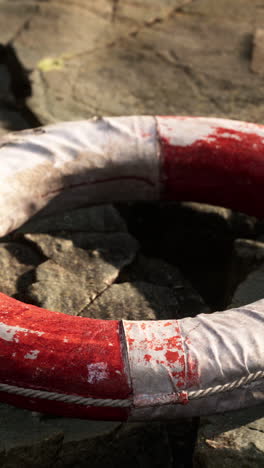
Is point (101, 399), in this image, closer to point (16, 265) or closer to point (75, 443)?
point (75, 443)

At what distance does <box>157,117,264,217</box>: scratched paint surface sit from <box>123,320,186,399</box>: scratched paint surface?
664 millimetres

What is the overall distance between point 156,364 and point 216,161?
749mm

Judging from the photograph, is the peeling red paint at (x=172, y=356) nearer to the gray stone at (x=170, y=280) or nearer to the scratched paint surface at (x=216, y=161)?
the gray stone at (x=170, y=280)

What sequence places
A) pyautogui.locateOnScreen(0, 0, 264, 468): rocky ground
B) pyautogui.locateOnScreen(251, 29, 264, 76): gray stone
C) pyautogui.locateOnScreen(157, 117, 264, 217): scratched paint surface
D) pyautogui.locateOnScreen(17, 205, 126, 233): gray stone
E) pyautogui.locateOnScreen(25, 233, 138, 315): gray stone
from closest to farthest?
1. pyautogui.locateOnScreen(0, 0, 264, 468): rocky ground
2. pyautogui.locateOnScreen(25, 233, 138, 315): gray stone
3. pyautogui.locateOnScreen(157, 117, 264, 217): scratched paint surface
4. pyautogui.locateOnScreen(17, 205, 126, 233): gray stone
5. pyautogui.locateOnScreen(251, 29, 264, 76): gray stone

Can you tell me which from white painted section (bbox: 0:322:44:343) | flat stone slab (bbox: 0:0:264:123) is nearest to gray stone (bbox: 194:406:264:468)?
white painted section (bbox: 0:322:44:343)

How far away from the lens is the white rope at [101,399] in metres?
1.36

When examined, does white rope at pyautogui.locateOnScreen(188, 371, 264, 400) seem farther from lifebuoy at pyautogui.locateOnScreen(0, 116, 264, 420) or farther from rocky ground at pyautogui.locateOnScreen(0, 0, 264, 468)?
rocky ground at pyautogui.locateOnScreen(0, 0, 264, 468)

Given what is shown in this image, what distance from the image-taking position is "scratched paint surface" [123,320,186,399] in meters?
1.35

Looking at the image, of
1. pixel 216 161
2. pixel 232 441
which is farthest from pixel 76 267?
pixel 232 441

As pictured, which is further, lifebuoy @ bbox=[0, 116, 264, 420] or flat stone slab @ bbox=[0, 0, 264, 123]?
flat stone slab @ bbox=[0, 0, 264, 123]

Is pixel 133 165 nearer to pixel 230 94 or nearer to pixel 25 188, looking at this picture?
pixel 25 188

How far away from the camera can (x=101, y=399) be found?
4.45 feet

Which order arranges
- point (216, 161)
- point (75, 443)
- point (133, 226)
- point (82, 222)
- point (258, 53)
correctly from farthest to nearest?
1. point (258, 53)
2. point (133, 226)
3. point (82, 222)
4. point (216, 161)
5. point (75, 443)

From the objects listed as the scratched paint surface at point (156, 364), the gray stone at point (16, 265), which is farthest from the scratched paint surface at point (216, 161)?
the scratched paint surface at point (156, 364)
